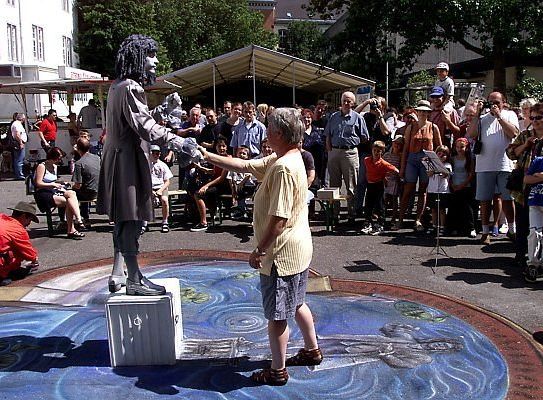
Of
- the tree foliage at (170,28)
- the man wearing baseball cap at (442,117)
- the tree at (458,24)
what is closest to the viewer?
the man wearing baseball cap at (442,117)

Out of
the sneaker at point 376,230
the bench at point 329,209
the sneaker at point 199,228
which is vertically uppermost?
the bench at point 329,209

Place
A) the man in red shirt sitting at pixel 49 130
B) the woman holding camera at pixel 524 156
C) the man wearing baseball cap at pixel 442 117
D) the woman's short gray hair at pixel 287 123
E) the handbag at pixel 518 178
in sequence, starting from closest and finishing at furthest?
the woman's short gray hair at pixel 287 123
the woman holding camera at pixel 524 156
the handbag at pixel 518 178
the man wearing baseball cap at pixel 442 117
the man in red shirt sitting at pixel 49 130

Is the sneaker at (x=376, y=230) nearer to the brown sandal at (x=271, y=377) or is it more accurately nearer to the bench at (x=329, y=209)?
the bench at (x=329, y=209)

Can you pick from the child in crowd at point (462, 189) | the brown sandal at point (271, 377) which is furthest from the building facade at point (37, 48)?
the brown sandal at point (271, 377)

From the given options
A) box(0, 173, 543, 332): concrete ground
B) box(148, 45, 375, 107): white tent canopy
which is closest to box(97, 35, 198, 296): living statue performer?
box(0, 173, 543, 332): concrete ground

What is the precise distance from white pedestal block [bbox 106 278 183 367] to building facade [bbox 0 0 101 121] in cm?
1905

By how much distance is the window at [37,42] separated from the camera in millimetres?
30047

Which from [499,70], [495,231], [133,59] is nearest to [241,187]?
[495,231]

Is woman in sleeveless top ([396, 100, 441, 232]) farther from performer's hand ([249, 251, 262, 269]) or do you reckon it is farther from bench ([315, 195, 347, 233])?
performer's hand ([249, 251, 262, 269])

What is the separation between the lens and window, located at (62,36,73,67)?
34.8 m

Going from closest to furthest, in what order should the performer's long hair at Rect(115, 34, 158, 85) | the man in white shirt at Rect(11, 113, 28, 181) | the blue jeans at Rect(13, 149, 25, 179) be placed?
the performer's long hair at Rect(115, 34, 158, 85)
the man in white shirt at Rect(11, 113, 28, 181)
the blue jeans at Rect(13, 149, 25, 179)

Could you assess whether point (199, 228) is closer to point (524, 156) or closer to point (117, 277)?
point (117, 277)

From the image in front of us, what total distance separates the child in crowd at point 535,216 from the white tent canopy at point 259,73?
1233 centimetres

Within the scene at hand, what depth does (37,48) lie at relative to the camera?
99.8 feet
